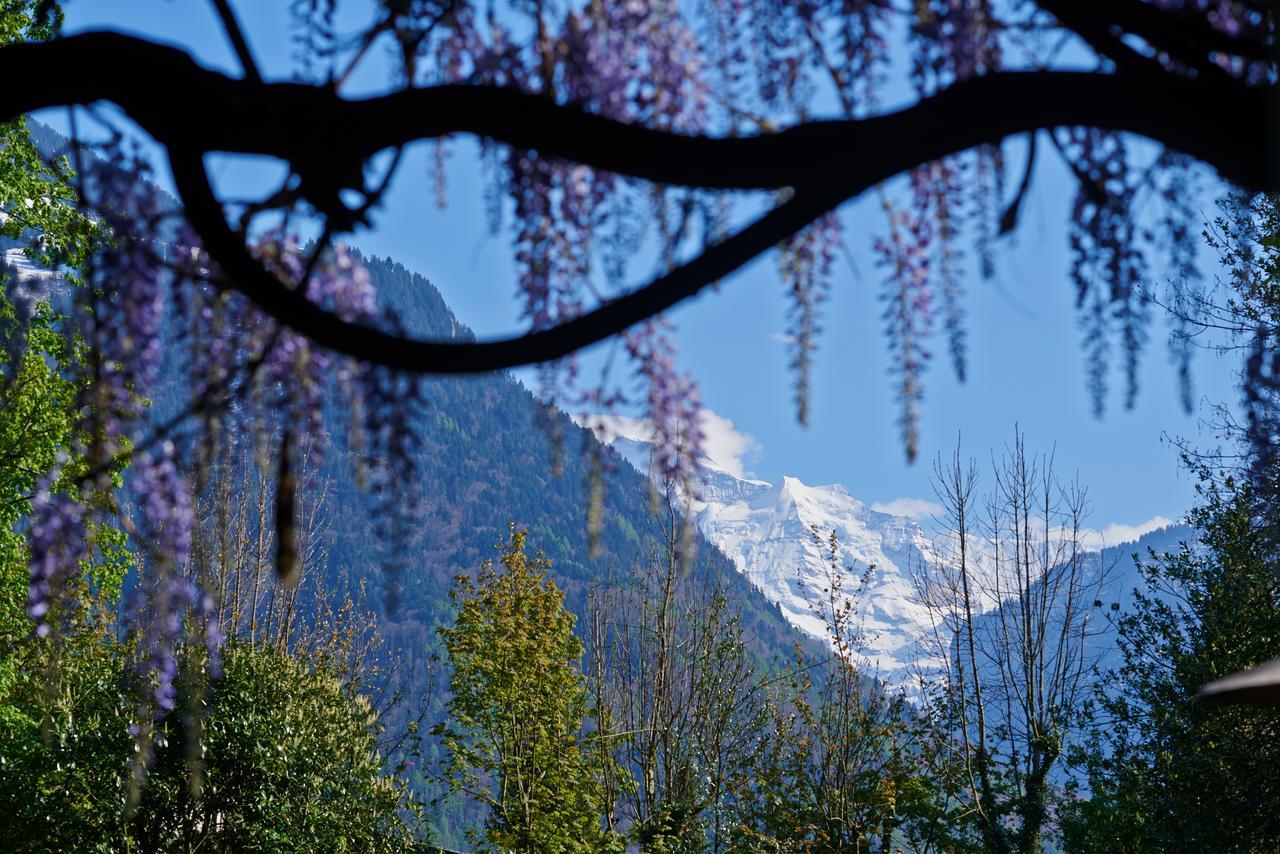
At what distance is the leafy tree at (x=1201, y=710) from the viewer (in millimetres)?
7449

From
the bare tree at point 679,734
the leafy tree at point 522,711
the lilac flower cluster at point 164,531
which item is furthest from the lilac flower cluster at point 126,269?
the bare tree at point 679,734

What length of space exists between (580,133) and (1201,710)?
8.63 meters

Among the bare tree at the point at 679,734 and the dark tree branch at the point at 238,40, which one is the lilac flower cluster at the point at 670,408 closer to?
the dark tree branch at the point at 238,40

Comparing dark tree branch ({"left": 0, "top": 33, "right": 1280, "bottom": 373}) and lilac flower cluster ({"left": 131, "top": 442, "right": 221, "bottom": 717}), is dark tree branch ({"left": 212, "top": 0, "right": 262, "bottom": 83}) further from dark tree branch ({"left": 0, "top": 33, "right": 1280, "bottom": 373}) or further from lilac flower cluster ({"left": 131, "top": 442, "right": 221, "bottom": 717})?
A: lilac flower cluster ({"left": 131, "top": 442, "right": 221, "bottom": 717})

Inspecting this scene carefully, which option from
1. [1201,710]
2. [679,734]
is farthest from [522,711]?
[1201,710]

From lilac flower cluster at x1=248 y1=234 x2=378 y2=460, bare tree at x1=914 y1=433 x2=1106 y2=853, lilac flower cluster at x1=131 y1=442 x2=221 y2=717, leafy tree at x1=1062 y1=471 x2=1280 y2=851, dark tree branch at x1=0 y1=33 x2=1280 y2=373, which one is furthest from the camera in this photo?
bare tree at x1=914 y1=433 x2=1106 y2=853

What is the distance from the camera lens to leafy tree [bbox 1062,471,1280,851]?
7449 millimetres

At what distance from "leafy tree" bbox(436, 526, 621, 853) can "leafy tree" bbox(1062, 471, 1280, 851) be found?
4.43 metres

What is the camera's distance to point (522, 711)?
8469mm

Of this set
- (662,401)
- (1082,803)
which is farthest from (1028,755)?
(662,401)

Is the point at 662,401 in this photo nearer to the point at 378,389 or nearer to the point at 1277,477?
the point at 378,389

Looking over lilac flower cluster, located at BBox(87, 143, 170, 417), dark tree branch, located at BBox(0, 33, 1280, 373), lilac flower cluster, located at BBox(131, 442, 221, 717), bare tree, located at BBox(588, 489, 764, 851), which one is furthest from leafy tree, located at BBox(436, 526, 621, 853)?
dark tree branch, located at BBox(0, 33, 1280, 373)

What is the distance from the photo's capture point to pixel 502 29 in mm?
1685

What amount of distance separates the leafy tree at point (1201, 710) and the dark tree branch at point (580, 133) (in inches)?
234
